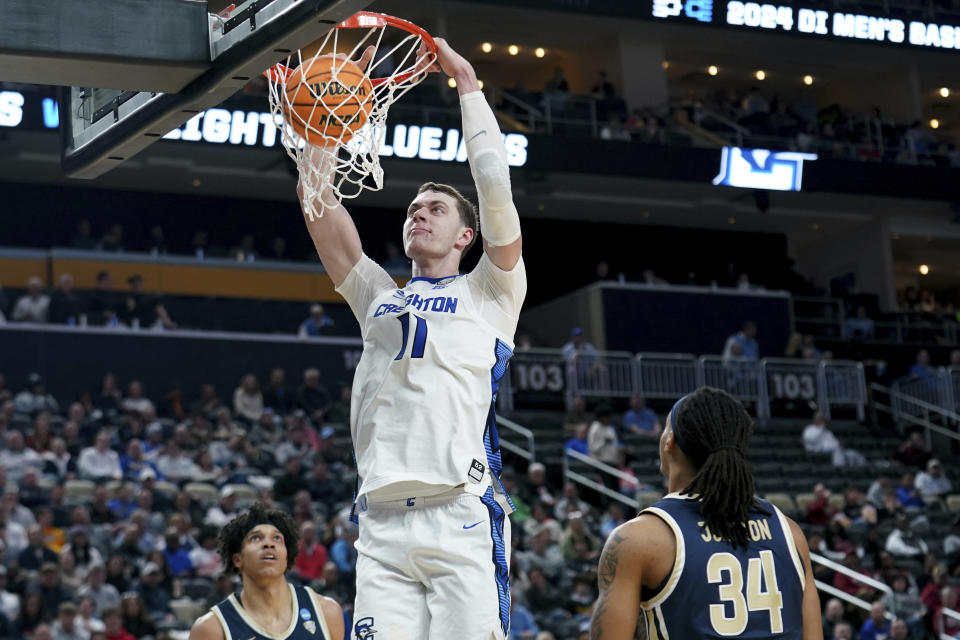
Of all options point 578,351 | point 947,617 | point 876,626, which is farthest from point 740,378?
point 876,626

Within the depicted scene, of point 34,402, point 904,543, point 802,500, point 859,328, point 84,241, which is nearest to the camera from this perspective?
point 34,402

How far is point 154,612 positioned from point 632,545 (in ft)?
31.3

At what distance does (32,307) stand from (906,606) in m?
11.9

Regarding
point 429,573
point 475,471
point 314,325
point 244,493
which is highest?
point 314,325

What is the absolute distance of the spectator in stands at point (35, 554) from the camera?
1301 centimetres

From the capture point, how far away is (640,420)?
71.5 feet

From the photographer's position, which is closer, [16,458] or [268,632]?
[268,632]

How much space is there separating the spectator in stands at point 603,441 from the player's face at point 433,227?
1451cm

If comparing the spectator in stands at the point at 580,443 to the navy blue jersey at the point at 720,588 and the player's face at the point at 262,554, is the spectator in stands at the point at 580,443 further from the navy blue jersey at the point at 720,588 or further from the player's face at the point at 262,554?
the navy blue jersey at the point at 720,588

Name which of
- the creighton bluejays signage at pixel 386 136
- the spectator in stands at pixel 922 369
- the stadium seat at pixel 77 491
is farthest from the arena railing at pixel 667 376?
the stadium seat at pixel 77 491

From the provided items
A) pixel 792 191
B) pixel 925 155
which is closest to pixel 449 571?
pixel 792 191

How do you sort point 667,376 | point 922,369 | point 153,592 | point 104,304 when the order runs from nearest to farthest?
point 153,592 → point 104,304 → point 667,376 → point 922,369

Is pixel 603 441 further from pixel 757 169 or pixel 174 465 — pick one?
pixel 757 169

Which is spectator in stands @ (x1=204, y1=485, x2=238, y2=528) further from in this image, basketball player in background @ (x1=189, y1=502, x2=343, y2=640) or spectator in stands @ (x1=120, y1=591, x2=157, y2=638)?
basketball player in background @ (x1=189, y1=502, x2=343, y2=640)
